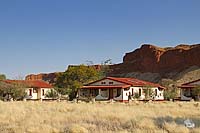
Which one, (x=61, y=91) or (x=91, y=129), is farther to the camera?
(x=61, y=91)

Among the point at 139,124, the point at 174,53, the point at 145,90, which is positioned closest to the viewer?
the point at 139,124

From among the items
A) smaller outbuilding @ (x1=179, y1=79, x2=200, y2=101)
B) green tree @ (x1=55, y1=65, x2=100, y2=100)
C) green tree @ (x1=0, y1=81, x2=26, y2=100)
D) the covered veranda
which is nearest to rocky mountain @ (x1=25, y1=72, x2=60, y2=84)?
green tree @ (x1=55, y1=65, x2=100, y2=100)

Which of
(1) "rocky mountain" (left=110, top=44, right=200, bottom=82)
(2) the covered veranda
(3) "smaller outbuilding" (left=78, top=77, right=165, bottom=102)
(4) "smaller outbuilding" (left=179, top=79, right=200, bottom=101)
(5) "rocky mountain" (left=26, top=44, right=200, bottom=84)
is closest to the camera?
(4) "smaller outbuilding" (left=179, top=79, right=200, bottom=101)

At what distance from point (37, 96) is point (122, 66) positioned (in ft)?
251

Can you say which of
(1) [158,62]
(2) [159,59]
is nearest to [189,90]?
(1) [158,62]

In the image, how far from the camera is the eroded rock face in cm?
12212

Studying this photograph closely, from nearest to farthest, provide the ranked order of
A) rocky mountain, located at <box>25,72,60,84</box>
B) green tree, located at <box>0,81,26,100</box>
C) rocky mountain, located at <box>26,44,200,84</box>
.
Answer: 1. green tree, located at <box>0,81,26,100</box>
2. rocky mountain, located at <box>26,44,200,84</box>
3. rocky mountain, located at <box>25,72,60,84</box>

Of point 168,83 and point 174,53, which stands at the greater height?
point 174,53

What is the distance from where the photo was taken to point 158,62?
130875mm

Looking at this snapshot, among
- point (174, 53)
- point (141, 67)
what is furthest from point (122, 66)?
point (174, 53)

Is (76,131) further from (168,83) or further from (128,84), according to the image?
(168,83)

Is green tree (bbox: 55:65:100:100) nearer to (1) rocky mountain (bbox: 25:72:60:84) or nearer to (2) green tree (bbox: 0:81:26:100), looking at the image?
(2) green tree (bbox: 0:81:26:100)

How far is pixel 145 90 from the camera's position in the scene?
194 feet

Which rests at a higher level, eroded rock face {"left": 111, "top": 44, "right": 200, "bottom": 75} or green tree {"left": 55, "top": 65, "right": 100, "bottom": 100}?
eroded rock face {"left": 111, "top": 44, "right": 200, "bottom": 75}
